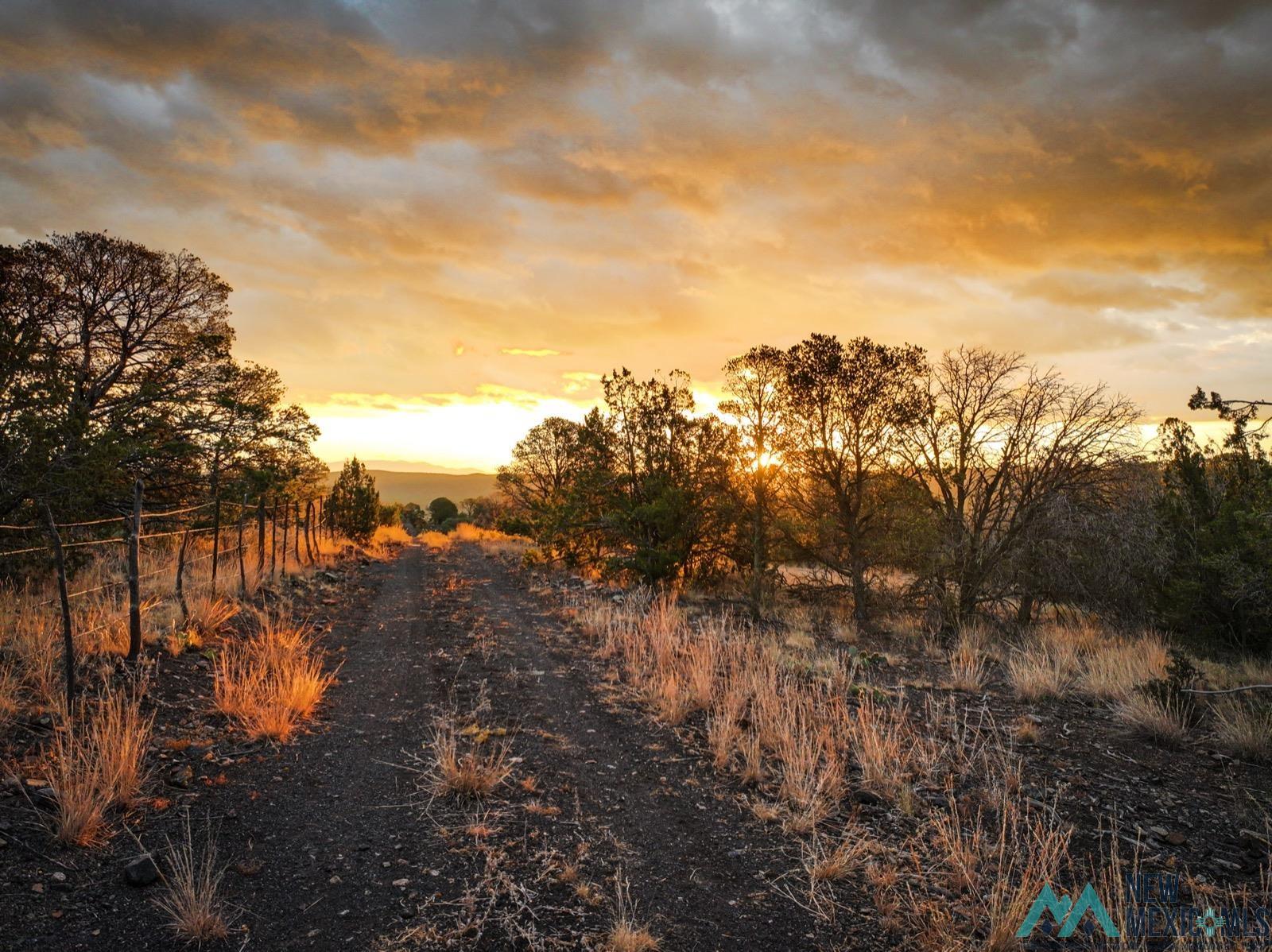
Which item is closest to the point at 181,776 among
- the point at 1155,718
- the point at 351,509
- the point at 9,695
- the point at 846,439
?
the point at 9,695

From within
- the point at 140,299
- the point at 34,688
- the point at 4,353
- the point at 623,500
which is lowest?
the point at 34,688

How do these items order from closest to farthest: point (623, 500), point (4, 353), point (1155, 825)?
1. point (1155, 825)
2. point (4, 353)
3. point (623, 500)

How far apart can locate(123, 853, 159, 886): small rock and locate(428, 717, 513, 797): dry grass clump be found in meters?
1.98

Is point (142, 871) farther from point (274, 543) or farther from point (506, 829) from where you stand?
point (274, 543)

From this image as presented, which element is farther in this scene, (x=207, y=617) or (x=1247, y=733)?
(x=207, y=617)

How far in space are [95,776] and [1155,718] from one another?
418 inches

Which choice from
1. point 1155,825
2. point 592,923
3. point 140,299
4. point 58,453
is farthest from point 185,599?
point 1155,825

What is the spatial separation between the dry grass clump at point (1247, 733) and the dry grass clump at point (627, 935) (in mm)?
6941

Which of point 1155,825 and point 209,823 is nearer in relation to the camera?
point 209,823

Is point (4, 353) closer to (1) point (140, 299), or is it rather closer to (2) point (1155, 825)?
(2) point (1155, 825)

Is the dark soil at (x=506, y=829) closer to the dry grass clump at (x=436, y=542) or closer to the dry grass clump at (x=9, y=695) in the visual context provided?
the dry grass clump at (x=9, y=695)

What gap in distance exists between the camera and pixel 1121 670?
27.9 feet

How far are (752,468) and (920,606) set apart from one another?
5334 millimetres

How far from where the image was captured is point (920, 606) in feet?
46.5
